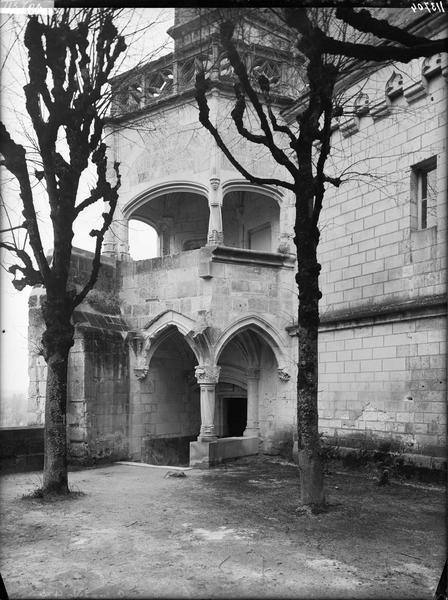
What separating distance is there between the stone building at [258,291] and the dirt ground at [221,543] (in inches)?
72.1

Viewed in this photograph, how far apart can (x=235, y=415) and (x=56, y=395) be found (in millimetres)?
6517

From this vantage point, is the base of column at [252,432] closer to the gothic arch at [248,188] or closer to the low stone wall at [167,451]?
the low stone wall at [167,451]

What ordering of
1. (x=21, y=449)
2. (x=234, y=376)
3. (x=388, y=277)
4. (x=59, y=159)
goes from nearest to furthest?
(x=59, y=159)
(x=388, y=277)
(x=21, y=449)
(x=234, y=376)

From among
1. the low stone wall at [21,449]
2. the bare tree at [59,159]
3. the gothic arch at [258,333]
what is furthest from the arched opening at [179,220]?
the bare tree at [59,159]

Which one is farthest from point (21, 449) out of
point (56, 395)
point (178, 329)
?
point (178, 329)

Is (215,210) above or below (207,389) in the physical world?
above

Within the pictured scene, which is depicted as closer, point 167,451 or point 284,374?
point 284,374

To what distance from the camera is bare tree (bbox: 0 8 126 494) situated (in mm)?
6004

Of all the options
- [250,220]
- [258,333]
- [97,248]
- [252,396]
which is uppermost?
[250,220]

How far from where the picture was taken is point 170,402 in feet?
36.1

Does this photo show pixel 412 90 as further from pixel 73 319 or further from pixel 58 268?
pixel 73 319

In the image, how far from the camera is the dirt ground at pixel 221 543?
12.0ft

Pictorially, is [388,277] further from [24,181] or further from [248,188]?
[24,181]

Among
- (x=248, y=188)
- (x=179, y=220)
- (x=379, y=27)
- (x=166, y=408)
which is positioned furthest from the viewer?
(x=179, y=220)
